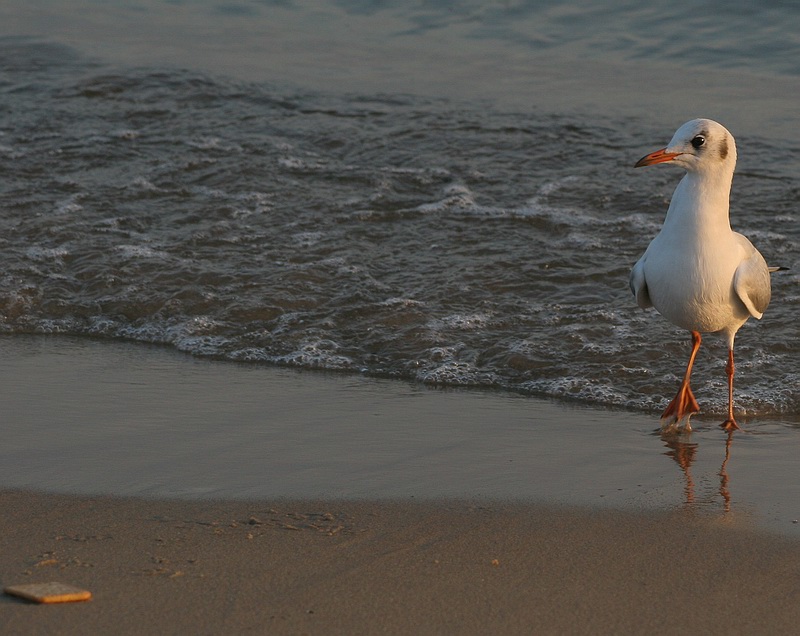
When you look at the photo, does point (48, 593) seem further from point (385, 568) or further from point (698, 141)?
point (698, 141)

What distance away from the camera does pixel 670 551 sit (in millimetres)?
3795

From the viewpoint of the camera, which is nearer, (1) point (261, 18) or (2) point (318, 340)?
(2) point (318, 340)

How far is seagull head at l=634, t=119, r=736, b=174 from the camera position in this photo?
5.31 metres

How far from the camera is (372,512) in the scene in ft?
13.3

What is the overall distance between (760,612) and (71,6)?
44.4 feet

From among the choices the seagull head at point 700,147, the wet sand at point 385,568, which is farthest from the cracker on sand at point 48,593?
the seagull head at point 700,147

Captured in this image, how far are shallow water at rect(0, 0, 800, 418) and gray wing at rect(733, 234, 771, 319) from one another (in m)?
0.47

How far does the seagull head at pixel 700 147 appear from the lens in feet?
17.4

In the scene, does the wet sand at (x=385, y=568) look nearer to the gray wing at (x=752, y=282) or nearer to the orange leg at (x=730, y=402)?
the orange leg at (x=730, y=402)

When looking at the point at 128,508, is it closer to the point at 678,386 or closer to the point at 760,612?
the point at 760,612

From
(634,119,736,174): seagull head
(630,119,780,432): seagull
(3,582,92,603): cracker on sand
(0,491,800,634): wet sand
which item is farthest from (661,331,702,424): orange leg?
(3,582,92,603): cracker on sand

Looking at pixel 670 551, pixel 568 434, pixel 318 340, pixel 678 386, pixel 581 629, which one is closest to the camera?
pixel 581 629

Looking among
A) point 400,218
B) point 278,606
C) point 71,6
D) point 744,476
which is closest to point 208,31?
point 71,6

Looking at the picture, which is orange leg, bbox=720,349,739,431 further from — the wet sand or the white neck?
the wet sand
